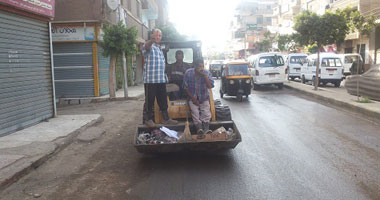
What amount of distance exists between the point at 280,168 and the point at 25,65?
703cm

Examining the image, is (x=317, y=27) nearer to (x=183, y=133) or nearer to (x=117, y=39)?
(x=117, y=39)

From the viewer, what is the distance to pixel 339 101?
1374 centimetres

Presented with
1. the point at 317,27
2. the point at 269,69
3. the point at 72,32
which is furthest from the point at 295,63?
the point at 72,32

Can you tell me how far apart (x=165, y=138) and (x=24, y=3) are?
567cm

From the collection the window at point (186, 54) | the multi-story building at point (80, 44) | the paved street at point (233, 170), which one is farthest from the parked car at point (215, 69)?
the window at point (186, 54)

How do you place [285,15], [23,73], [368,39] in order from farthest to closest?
[285,15] < [368,39] < [23,73]

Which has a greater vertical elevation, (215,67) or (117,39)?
(117,39)

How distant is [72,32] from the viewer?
1705 centimetres

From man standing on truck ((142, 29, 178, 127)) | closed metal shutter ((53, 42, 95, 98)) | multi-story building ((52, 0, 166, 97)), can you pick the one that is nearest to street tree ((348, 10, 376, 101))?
multi-story building ((52, 0, 166, 97))

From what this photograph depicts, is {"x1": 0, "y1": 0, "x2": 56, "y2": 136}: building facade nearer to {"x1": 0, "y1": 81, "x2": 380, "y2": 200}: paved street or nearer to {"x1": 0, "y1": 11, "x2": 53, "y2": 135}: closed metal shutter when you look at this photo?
{"x1": 0, "y1": 11, "x2": 53, "y2": 135}: closed metal shutter

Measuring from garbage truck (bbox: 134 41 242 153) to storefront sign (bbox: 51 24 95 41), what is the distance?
10.5m

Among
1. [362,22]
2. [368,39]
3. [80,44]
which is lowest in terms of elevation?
[80,44]

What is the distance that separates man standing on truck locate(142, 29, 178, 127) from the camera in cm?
619

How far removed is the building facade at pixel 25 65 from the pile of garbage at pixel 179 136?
4101 mm
